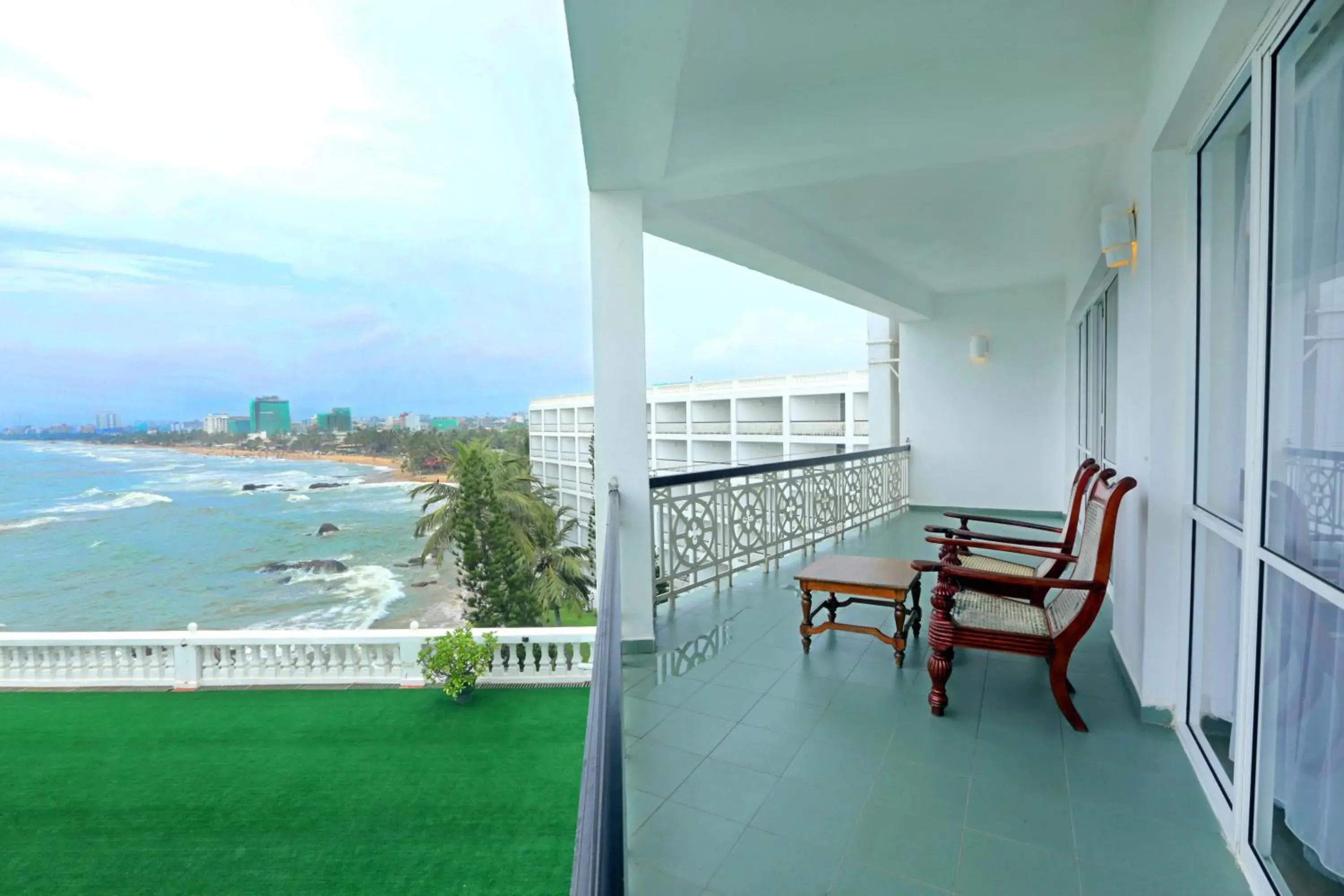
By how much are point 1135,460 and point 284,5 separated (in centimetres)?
4543

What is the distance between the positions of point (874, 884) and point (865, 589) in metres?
1.53

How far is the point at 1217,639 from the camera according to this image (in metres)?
1.87

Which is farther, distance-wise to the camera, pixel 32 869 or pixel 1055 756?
pixel 32 869

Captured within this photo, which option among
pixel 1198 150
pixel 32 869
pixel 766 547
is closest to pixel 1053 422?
pixel 766 547

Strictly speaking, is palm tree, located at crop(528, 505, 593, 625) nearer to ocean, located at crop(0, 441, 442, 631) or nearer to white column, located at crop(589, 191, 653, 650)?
ocean, located at crop(0, 441, 442, 631)

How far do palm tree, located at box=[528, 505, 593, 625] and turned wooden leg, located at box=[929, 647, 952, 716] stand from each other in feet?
66.8

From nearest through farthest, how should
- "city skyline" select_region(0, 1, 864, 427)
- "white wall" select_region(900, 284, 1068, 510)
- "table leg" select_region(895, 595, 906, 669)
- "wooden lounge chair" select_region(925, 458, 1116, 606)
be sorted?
"table leg" select_region(895, 595, 906, 669), "wooden lounge chair" select_region(925, 458, 1116, 606), "white wall" select_region(900, 284, 1068, 510), "city skyline" select_region(0, 1, 864, 427)

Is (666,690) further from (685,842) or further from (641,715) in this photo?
(685,842)

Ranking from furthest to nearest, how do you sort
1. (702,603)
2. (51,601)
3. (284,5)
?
(284,5) → (51,601) → (702,603)

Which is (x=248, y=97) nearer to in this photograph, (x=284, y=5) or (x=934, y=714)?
(x=284, y=5)

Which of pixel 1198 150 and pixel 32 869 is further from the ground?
pixel 1198 150

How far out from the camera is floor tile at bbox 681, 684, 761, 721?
8.21ft

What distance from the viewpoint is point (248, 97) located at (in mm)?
35312

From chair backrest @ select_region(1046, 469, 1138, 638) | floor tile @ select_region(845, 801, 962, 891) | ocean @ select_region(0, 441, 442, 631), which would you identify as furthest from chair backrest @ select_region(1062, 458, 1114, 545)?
ocean @ select_region(0, 441, 442, 631)
